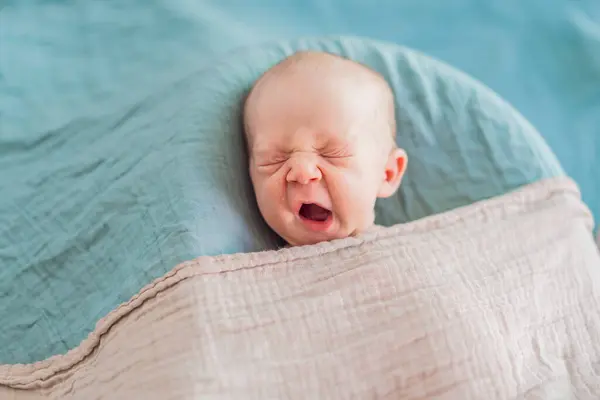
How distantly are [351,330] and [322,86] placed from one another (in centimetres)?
36

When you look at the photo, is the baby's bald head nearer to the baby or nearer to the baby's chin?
the baby

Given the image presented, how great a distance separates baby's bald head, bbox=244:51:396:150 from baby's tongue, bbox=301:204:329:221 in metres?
0.14

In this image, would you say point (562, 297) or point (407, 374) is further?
point (562, 297)

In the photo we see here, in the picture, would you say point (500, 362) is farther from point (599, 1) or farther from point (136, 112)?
point (599, 1)

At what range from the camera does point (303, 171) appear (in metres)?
0.90

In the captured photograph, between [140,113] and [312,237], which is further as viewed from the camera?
[140,113]

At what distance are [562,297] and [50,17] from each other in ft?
3.82

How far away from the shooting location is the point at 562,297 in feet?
3.25

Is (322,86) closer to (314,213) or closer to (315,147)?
(315,147)

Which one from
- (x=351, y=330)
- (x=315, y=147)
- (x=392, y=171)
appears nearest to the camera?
(x=351, y=330)

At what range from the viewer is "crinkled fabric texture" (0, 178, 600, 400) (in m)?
0.78

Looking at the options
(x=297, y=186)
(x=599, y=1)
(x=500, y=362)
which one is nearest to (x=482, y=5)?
(x=599, y=1)

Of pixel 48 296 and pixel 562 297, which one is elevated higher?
pixel 562 297

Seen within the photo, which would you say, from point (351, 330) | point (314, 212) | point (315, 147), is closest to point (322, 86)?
point (315, 147)
